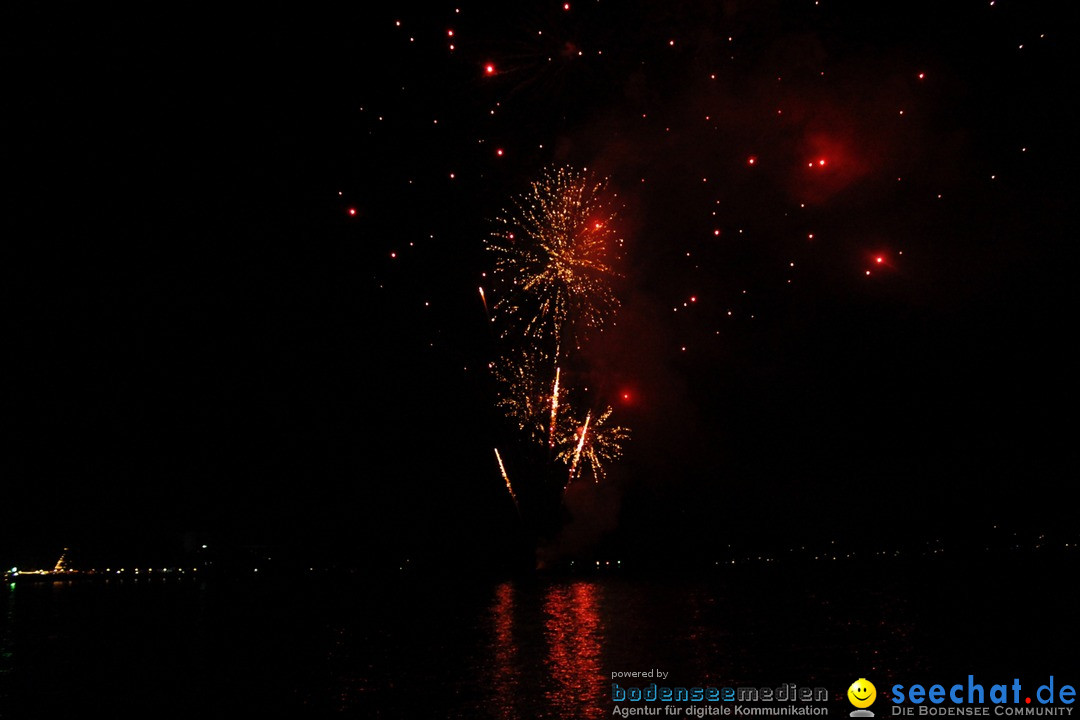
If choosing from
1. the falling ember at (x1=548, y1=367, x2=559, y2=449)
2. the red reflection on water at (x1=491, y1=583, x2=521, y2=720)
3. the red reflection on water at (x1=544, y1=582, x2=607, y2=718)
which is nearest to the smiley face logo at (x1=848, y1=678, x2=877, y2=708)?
the red reflection on water at (x1=544, y1=582, x2=607, y2=718)

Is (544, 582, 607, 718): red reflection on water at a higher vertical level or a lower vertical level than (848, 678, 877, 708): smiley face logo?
lower

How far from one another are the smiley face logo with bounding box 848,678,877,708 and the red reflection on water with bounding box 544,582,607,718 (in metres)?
2.20

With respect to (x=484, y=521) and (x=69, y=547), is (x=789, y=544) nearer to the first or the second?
(x=484, y=521)

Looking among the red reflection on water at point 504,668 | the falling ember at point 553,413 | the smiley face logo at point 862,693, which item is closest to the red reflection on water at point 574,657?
the red reflection on water at point 504,668

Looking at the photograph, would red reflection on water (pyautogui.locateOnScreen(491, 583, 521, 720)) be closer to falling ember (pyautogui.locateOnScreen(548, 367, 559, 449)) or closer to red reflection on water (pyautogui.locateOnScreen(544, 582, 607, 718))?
red reflection on water (pyautogui.locateOnScreen(544, 582, 607, 718))

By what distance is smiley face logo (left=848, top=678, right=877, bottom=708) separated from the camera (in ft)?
23.3

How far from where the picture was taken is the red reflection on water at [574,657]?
23.7ft

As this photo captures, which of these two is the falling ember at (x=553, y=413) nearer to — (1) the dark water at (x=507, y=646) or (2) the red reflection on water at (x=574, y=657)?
(1) the dark water at (x=507, y=646)

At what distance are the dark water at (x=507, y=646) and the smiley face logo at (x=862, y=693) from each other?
186mm

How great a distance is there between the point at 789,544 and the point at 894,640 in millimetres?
23566

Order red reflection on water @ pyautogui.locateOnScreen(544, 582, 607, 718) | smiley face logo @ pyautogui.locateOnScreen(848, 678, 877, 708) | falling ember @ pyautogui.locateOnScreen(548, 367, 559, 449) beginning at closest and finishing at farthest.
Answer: smiley face logo @ pyautogui.locateOnScreen(848, 678, 877, 708)
red reflection on water @ pyautogui.locateOnScreen(544, 582, 607, 718)
falling ember @ pyautogui.locateOnScreen(548, 367, 559, 449)

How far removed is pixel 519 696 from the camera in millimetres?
7578

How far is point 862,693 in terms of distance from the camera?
736 centimetres

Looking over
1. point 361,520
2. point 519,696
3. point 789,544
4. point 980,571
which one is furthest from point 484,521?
point 519,696
